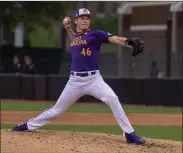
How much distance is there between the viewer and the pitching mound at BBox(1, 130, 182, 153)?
775 centimetres

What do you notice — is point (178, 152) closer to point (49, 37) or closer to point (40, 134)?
point (40, 134)

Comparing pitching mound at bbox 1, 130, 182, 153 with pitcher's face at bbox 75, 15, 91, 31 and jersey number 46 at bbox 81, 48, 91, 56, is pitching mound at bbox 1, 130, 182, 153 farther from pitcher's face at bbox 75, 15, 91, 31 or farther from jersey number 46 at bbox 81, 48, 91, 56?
pitcher's face at bbox 75, 15, 91, 31

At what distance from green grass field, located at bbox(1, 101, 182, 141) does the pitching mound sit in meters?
3.87

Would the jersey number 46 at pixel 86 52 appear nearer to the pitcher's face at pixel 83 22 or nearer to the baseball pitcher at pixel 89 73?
the baseball pitcher at pixel 89 73

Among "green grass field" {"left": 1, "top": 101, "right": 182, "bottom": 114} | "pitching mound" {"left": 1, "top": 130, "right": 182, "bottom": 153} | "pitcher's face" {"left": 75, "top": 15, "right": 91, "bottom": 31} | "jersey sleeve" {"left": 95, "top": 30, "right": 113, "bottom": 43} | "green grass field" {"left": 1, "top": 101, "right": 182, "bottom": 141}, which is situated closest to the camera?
"pitching mound" {"left": 1, "top": 130, "right": 182, "bottom": 153}

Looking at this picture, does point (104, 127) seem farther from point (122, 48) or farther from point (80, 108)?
point (122, 48)

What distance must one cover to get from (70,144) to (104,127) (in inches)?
262

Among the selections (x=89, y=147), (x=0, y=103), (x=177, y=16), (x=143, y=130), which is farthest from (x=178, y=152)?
(x=177, y=16)

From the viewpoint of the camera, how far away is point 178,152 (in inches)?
334

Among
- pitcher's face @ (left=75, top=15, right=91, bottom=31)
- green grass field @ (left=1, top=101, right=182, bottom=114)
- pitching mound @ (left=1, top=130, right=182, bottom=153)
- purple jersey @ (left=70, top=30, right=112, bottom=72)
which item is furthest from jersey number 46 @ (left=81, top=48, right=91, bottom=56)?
green grass field @ (left=1, top=101, right=182, bottom=114)

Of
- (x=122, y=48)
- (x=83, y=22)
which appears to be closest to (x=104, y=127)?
(x=83, y=22)

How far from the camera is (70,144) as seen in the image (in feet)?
26.9

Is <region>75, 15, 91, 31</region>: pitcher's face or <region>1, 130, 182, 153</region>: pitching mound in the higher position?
<region>75, 15, 91, 31</region>: pitcher's face

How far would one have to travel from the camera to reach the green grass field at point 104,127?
44.4 ft
